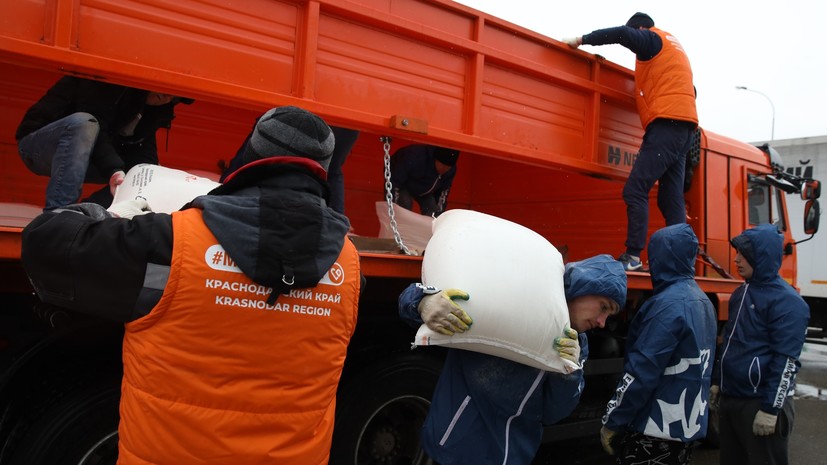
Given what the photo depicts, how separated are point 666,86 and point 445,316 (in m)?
2.91

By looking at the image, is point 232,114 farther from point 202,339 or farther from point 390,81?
point 202,339

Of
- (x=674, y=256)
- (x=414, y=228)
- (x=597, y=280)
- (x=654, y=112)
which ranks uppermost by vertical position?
(x=654, y=112)

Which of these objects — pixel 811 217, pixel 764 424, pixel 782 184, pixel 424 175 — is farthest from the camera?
pixel 811 217

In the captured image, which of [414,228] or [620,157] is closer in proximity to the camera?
[414,228]

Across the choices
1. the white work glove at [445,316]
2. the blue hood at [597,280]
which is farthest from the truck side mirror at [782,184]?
the white work glove at [445,316]

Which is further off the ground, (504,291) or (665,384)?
(504,291)

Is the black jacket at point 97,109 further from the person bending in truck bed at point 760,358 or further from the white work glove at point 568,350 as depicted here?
the person bending in truck bed at point 760,358

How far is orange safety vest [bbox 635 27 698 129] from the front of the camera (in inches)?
158

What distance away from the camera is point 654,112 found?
4.05 m

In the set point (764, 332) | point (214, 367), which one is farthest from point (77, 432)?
point (764, 332)

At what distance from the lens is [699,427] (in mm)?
2836

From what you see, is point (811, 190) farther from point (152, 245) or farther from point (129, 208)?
point (152, 245)

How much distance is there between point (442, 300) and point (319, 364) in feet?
1.66

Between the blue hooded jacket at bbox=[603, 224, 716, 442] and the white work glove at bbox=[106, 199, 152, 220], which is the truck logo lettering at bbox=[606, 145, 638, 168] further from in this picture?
the white work glove at bbox=[106, 199, 152, 220]
